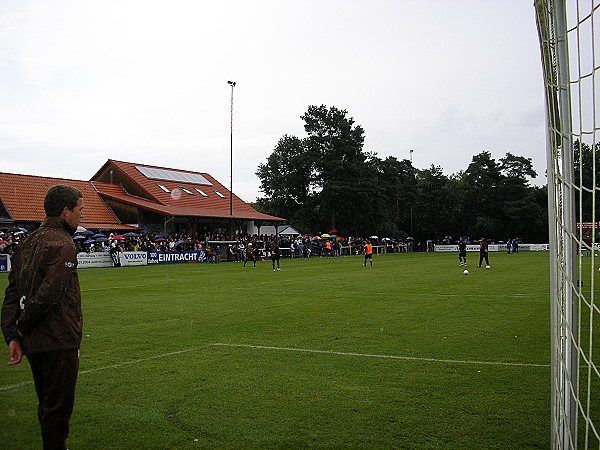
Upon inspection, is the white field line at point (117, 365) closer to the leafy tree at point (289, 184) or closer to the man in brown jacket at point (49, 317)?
the man in brown jacket at point (49, 317)

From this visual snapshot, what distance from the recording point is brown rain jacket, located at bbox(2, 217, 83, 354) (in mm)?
4129

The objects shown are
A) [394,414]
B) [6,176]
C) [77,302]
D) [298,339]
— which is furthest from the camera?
[6,176]

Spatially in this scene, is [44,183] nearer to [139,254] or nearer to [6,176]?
[6,176]

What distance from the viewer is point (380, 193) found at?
7638 centimetres

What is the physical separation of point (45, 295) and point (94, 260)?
34.7 m

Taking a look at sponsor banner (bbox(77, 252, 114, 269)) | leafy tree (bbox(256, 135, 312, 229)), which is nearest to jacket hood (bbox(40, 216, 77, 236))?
sponsor banner (bbox(77, 252, 114, 269))

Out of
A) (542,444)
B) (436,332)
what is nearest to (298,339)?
(436,332)

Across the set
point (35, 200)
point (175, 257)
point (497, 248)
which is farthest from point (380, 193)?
point (35, 200)

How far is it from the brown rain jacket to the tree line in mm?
65241

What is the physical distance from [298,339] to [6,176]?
43.4m

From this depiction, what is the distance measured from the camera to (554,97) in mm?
4414

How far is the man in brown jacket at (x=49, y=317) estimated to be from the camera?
415 cm

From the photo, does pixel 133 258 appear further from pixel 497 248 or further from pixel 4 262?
pixel 497 248

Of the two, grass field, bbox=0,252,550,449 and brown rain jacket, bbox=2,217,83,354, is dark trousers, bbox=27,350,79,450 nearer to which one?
brown rain jacket, bbox=2,217,83,354
